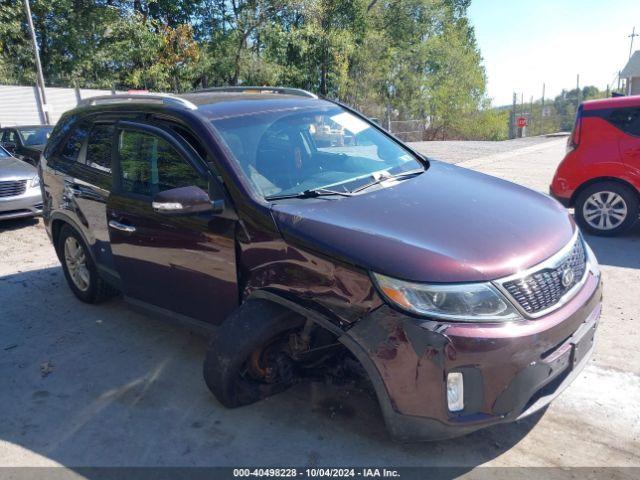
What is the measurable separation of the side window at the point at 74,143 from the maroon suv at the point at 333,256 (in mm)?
172

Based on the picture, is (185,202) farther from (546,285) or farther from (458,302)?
(546,285)

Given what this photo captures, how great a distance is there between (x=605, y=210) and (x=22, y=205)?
8037 mm

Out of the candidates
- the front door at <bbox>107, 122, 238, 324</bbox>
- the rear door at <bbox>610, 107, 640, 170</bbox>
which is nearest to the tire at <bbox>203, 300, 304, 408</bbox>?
the front door at <bbox>107, 122, 238, 324</bbox>

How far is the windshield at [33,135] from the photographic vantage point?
39.2ft

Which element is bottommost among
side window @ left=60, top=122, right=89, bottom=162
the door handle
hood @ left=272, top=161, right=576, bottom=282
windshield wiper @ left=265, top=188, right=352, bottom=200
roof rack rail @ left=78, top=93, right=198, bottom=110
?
the door handle

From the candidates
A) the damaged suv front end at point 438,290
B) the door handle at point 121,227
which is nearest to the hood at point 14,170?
the door handle at point 121,227

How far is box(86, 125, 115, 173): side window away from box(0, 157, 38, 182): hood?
4.39 m

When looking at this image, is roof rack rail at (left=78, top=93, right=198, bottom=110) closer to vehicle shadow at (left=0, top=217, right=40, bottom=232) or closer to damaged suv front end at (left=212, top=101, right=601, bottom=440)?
damaged suv front end at (left=212, top=101, right=601, bottom=440)

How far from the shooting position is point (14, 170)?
8281 millimetres

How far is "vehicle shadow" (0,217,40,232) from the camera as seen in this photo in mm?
8355

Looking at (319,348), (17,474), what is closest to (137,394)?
(17,474)

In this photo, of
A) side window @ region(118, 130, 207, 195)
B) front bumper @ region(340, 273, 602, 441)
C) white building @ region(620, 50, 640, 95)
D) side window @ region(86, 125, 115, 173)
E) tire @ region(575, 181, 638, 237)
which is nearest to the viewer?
front bumper @ region(340, 273, 602, 441)

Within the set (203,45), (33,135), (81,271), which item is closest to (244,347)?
(81,271)

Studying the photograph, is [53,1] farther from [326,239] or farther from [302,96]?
[326,239]
